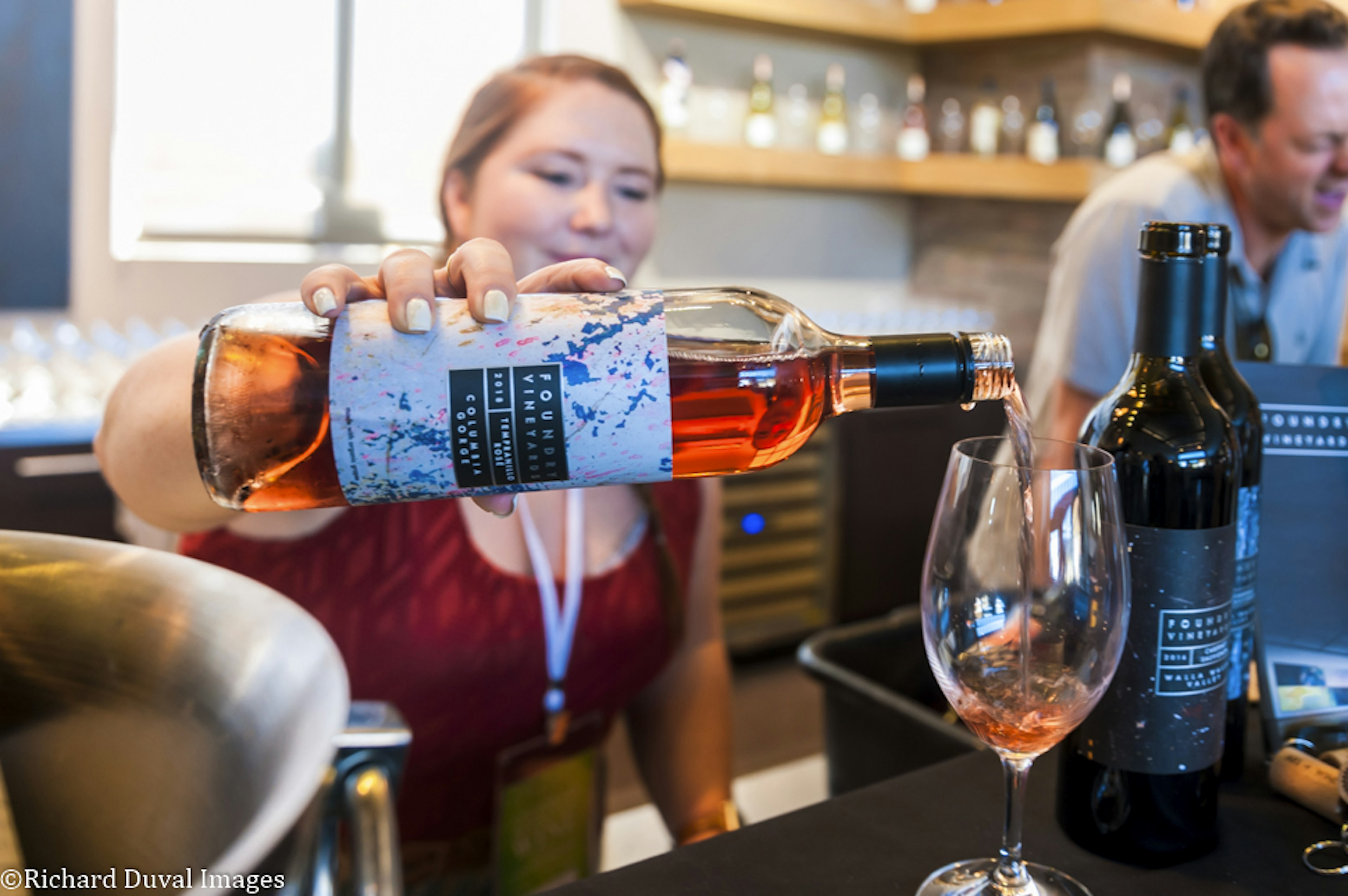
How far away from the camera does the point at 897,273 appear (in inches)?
167

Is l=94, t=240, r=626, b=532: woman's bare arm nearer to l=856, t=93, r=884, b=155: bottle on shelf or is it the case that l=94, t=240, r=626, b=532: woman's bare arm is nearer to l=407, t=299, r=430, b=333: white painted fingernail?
l=407, t=299, r=430, b=333: white painted fingernail

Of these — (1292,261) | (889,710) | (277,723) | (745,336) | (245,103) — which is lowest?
(889,710)

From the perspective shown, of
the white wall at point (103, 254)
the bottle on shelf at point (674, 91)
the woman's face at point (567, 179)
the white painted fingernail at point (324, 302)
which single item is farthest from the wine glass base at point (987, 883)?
the bottle on shelf at point (674, 91)

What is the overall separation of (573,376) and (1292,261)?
1.75 metres

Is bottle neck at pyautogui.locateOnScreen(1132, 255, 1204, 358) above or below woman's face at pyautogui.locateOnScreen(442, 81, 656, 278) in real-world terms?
below

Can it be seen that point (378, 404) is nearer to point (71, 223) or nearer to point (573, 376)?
point (573, 376)

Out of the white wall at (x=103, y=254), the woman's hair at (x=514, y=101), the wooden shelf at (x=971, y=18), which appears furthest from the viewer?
the wooden shelf at (x=971, y=18)

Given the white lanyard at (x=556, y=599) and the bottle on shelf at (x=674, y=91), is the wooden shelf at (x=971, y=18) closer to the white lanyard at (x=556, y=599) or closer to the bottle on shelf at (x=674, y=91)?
the bottle on shelf at (x=674, y=91)

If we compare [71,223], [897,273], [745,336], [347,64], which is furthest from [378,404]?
[897,273]

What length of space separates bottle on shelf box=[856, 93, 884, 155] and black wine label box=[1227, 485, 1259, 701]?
3459 millimetres

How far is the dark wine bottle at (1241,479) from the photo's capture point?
59 cm

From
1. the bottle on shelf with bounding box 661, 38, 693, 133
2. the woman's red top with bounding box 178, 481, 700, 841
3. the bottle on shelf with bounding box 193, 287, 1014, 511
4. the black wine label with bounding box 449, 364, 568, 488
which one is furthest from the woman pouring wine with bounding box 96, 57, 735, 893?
the bottle on shelf with bounding box 661, 38, 693, 133

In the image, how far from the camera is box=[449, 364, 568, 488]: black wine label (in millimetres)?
503

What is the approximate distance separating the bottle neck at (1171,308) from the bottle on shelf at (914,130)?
3403mm
